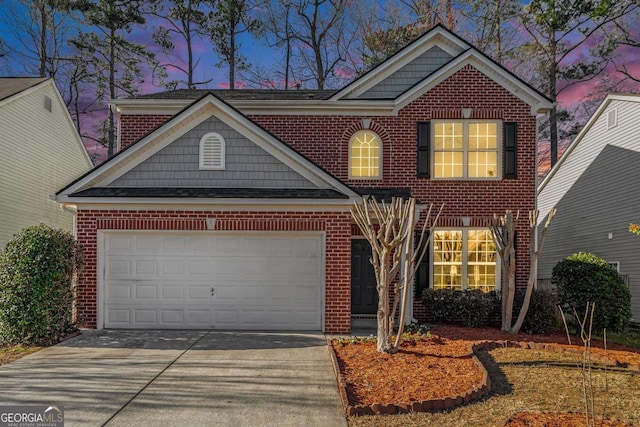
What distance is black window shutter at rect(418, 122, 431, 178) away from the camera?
14.0 meters

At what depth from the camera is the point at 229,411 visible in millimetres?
6125

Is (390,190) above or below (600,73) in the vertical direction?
below

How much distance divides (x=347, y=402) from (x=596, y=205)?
15254 mm

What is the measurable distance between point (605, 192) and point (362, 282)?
9999 mm

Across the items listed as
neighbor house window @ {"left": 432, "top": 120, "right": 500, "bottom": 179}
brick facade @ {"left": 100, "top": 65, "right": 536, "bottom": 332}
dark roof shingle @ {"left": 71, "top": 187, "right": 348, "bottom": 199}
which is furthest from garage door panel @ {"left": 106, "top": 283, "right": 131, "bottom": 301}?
neighbor house window @ {"left": 432, "top": 120, "right": 500, "bottom": 179}

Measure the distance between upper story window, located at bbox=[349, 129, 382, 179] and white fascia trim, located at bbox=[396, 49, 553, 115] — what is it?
124 centimetres

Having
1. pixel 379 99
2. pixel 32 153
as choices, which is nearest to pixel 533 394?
pixel 379 99

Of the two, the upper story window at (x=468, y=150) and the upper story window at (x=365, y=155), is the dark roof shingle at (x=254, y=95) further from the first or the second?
the upper story window at (x=468, y=150)

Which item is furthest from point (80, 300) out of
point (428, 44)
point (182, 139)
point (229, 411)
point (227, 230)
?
point (428, 44)

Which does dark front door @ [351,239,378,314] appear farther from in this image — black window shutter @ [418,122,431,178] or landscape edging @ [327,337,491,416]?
landscape edging @ [327,337,491,416]

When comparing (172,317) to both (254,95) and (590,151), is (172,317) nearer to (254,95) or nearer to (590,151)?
→ (254,95)

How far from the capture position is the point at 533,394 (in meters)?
6.77

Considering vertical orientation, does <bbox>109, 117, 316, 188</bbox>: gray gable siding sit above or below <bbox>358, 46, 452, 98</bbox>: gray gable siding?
below

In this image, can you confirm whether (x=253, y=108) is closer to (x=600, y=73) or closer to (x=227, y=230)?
(x=227, y=230)
